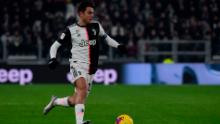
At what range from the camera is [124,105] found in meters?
15.8

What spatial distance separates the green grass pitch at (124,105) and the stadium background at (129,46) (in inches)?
4.1

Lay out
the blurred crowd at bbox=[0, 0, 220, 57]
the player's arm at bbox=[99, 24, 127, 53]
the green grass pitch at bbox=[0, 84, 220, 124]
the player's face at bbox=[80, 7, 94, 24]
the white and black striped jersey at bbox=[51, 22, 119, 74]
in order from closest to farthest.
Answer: the player's face at bbox=[80, 7, 94, 24], the white and black striped jersey at bbox=[51, 22, 119, 74], the player's arm at bbox=[99, 24, 127, 53], the green grass pitch at bbox=[0, 84, 220, 124], the blurred crowd at bbox=[0, 0, 220, 57]

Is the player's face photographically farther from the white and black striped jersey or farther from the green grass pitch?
the green grass pitch

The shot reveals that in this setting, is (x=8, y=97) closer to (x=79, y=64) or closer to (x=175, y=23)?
(x=79, y=64)

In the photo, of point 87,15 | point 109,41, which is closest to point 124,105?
point 109,41

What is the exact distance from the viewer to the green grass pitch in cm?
1271

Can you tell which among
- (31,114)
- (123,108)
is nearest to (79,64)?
(31,114)

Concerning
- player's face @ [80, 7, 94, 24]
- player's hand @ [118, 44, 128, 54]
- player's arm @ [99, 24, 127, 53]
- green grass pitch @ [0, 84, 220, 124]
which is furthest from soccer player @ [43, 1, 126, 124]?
green grass pitch @ [0, 84, 220, 124]

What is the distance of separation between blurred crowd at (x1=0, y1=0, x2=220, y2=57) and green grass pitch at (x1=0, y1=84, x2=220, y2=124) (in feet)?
11.7

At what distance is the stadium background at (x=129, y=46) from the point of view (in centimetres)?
2492

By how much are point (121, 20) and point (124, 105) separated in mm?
11662

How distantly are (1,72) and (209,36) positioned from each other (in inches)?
356

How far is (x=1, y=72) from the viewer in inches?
982

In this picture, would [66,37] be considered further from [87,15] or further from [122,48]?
[122,48]
